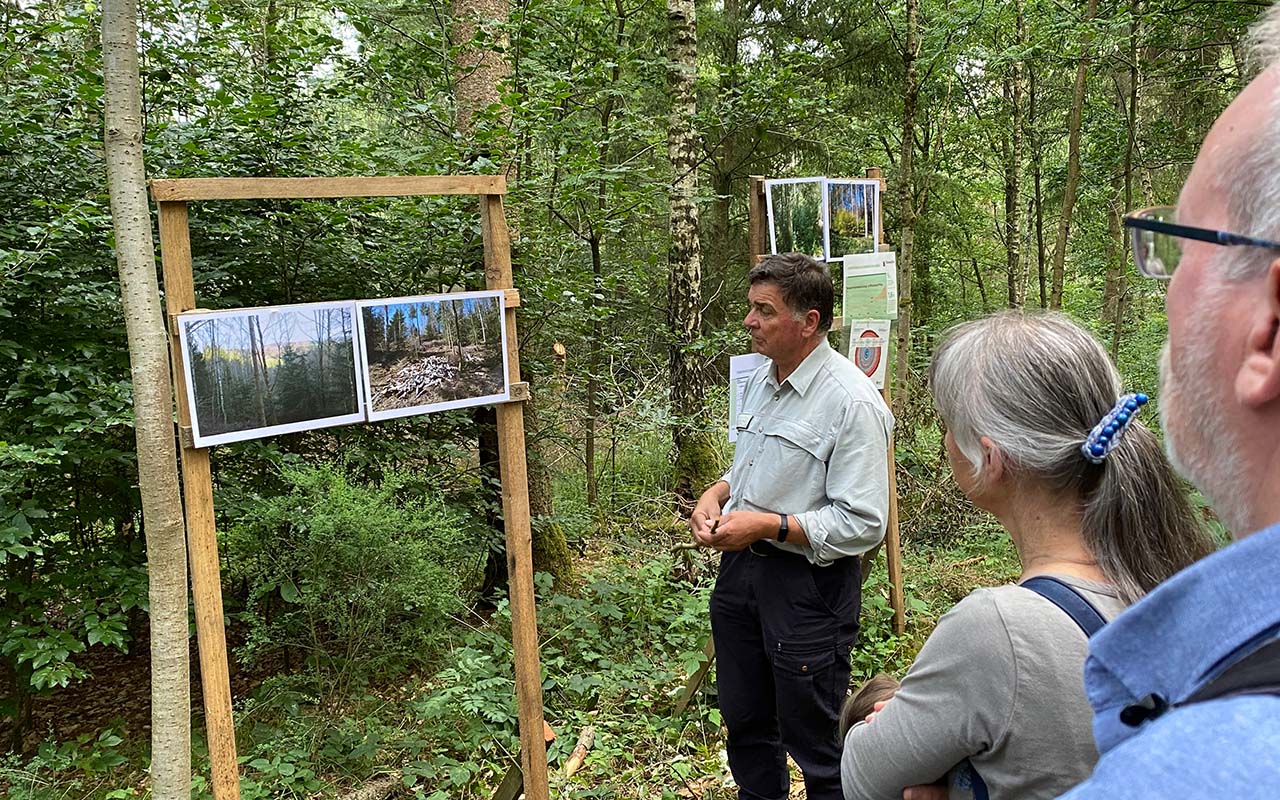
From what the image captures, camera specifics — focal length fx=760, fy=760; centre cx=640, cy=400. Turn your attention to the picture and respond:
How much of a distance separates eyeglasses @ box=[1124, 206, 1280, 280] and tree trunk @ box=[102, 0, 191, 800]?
216 centimetres

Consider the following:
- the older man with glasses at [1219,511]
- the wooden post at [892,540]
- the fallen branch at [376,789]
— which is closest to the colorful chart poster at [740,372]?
the wooden post at [892,540]

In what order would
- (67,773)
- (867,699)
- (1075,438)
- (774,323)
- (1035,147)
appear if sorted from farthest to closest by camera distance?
(1035,147) < (67,773) < (774,323) < (867,699) < (1075,438)

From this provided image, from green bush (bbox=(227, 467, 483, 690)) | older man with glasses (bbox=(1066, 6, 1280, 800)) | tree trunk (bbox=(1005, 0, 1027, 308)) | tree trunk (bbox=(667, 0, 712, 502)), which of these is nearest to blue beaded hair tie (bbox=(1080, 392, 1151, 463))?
older man with glasses (bbox=(1066, 6, 1280, 800))

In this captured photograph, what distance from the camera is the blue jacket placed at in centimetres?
41

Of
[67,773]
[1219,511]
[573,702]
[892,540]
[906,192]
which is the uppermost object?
[906,192]

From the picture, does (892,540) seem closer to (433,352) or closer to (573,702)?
(573,702)

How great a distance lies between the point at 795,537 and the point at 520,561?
3.36ft

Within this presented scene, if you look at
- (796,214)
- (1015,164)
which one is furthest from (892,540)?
(1015,164)

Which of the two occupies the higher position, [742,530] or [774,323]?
[774,323]

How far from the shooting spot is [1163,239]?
2.41 feet

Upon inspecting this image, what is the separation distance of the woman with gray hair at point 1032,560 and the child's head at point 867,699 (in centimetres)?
25

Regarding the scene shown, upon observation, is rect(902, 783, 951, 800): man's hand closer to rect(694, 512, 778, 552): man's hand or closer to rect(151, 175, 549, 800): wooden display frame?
rect(694, 512, 778, 552): man's hand

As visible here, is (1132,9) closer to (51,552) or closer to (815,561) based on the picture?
(815,561)

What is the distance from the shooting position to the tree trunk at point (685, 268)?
15.8 ft
